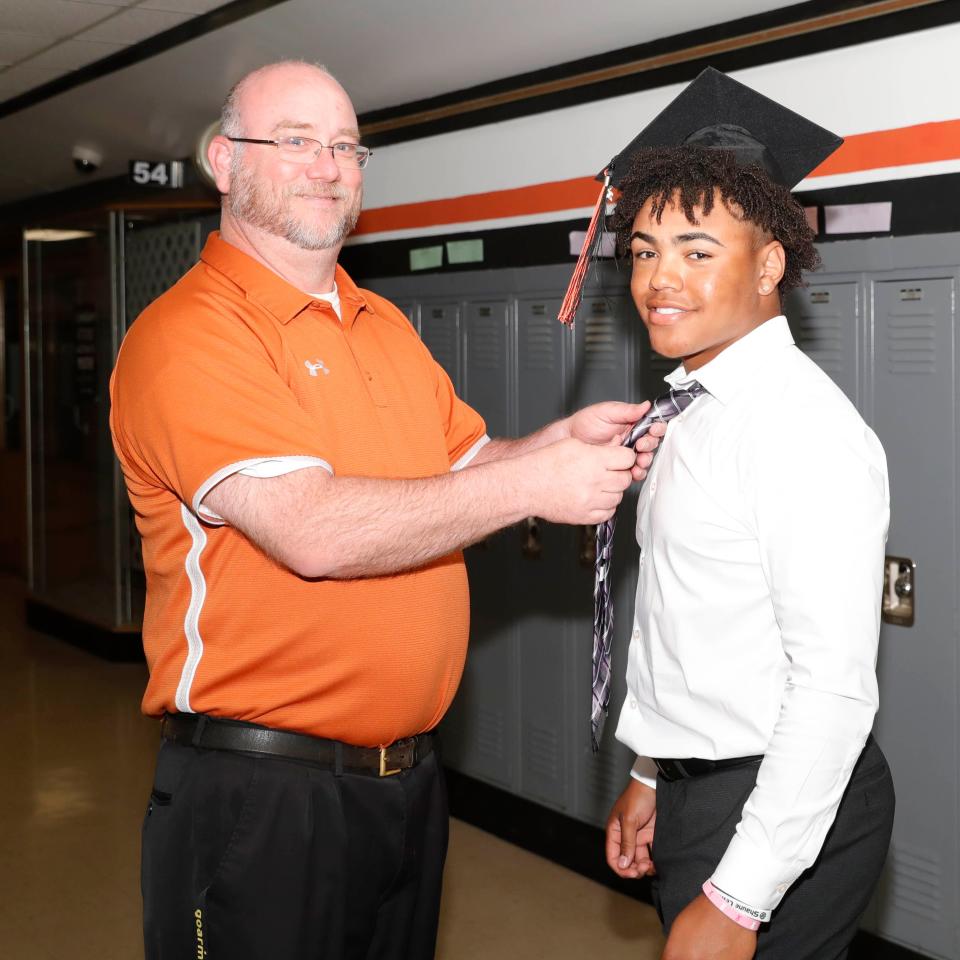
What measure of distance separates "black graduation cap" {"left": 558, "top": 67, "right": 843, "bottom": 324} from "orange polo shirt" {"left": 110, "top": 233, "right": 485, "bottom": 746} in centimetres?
53

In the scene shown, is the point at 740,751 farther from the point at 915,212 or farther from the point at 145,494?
the point at 915,212

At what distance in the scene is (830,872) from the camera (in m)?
1.61

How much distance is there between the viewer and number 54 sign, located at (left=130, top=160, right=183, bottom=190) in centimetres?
559

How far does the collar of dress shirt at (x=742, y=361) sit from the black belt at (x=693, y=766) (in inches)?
19.5

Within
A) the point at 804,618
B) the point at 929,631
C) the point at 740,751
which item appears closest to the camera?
the point at 804,618

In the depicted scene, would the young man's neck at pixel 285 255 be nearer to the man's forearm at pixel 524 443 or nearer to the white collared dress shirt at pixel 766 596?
the man's forearm at pixel 524 443

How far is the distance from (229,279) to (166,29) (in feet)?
9.95

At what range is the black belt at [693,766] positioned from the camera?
1584 millimetres

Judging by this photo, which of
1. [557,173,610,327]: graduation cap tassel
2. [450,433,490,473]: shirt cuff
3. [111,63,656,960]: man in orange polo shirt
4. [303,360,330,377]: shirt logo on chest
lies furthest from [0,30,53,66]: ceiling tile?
[557,173,610,327]: graduation cap tassel

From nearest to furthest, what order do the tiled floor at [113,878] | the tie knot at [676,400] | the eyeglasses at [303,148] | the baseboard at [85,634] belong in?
the tie knot at [676,400] → the eyeglasses at [303,148] → the tiled floor at [113,878] → the baseboard at [85,634]

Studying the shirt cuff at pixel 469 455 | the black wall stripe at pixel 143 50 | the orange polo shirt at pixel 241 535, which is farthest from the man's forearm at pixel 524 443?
the black wall stripe at pixel 143 50

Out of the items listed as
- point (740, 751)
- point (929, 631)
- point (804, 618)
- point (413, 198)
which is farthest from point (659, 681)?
point (413, 198)

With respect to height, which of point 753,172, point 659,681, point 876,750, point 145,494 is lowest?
point 876,750

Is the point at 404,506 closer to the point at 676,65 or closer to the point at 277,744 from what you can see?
the point at 277,744
